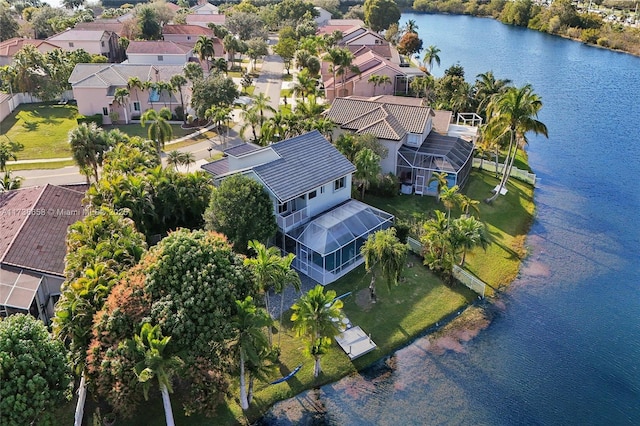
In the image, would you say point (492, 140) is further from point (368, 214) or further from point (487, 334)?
point (487, 334)

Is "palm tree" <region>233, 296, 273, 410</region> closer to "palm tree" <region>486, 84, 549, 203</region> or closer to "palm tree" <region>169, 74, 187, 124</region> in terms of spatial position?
"palm tree" <region>486, 84, 549, 203</region>

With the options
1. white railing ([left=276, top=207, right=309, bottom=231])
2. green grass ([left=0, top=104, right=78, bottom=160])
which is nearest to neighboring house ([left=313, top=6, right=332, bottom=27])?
green grass ([left=0, top=104, right=78, bottom=160])

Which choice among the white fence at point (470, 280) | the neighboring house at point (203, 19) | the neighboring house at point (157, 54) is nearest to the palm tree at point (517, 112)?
the white fence at point (470, 280)

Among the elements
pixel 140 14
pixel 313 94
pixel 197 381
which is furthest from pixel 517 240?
pixel 140 14

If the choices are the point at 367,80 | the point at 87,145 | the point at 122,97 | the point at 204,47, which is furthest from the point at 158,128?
the point at 204,47

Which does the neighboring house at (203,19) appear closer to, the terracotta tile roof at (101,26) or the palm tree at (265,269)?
the terracotta tile roof at (101,26)

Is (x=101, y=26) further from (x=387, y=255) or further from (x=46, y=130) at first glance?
(x=387, y=255)
